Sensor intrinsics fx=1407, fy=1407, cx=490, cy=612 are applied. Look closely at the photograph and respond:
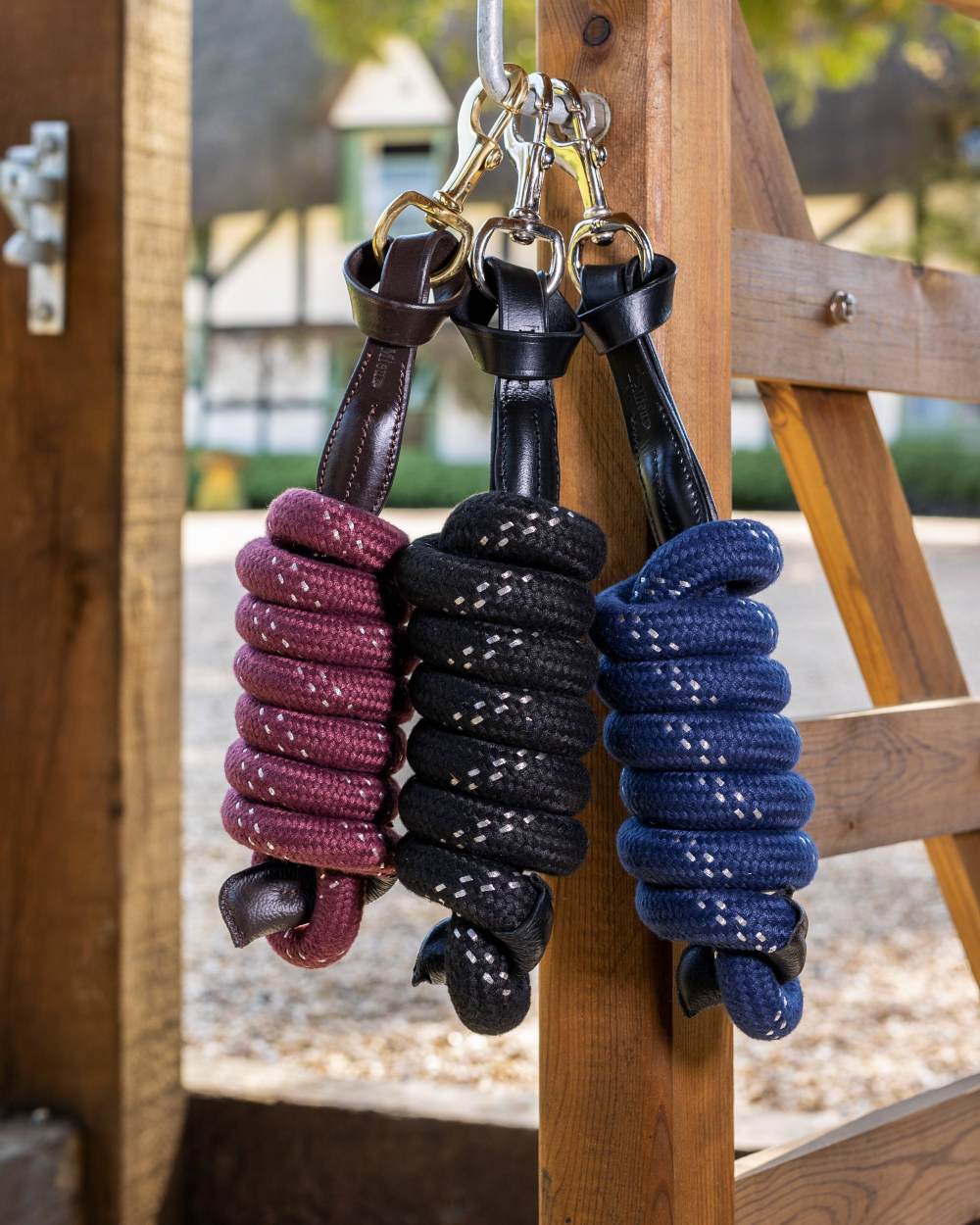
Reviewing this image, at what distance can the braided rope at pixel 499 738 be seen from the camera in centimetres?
60

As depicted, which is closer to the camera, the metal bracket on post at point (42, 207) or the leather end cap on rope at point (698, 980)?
the leather end cap on rope at point (698, 980)

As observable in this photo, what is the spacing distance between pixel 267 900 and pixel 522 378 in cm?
27

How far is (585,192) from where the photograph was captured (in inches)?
28.0

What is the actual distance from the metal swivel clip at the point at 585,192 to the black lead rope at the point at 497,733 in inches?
6.2

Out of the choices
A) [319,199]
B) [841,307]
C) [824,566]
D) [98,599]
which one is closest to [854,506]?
[824,566]

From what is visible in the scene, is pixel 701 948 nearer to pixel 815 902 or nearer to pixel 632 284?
pixel 632 284

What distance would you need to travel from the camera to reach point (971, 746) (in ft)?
3.46

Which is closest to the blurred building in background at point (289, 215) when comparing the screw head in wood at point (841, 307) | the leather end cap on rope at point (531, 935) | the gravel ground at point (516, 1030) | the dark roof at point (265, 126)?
the dark roof at point (265, 126)

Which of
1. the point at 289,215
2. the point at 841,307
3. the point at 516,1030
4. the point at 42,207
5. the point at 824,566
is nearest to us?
the point at 841,307

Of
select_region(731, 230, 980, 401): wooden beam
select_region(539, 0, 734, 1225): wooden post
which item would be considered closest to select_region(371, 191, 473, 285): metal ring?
select_region(539, 0, 734, 1225): wooden post

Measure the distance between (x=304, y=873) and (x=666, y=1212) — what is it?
275 millimetres

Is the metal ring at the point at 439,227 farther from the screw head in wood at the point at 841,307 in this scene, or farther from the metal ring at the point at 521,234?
the screw head in wood at the point at 841,307

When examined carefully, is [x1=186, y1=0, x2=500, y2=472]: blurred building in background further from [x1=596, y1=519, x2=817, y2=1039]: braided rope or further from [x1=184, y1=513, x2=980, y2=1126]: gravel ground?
[x1=596, y1=519, x2=817, y2=1039]: braided rope

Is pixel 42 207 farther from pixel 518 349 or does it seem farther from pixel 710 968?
pixel 710 968
